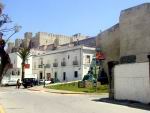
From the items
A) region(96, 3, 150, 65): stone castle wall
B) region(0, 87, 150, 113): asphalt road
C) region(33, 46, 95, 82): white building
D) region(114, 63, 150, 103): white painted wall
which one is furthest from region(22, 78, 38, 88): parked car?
region(114, 63, 150, 103): white painted wall

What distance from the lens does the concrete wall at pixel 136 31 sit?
53.2 metres

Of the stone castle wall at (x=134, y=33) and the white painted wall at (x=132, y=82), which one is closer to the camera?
the white painted wall at (x=132, y=82)

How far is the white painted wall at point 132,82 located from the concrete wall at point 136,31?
2354cm

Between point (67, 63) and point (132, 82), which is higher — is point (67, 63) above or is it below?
above

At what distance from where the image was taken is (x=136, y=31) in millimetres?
55719

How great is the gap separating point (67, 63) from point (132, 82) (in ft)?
185

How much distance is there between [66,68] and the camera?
82875mm

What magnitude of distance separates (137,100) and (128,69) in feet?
8.63

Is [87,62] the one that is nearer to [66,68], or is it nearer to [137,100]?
[66,68]

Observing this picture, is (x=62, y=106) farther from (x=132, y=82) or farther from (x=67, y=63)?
(x=67, y=63)

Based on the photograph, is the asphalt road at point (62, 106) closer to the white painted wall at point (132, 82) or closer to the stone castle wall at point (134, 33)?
the white painted wall at point (132, 82)

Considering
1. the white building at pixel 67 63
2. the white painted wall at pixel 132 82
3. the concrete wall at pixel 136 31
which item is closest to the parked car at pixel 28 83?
the white building at pixel 67 63

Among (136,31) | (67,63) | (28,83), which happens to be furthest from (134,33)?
(67,63)

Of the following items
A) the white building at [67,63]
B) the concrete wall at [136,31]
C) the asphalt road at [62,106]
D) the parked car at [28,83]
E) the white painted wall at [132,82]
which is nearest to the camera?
the asphalt road at [62,106]
